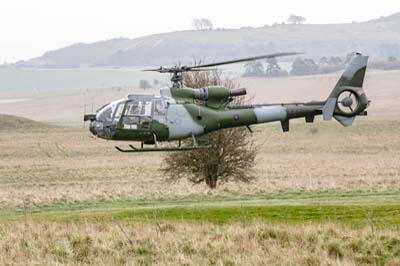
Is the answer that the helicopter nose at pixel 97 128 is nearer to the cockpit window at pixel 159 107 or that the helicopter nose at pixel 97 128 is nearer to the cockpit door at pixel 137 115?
the cockpit door at pixel 137 115

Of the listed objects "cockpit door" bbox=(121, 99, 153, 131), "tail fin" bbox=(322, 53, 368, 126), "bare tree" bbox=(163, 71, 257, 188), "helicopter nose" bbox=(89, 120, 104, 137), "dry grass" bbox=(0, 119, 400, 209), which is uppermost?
"tail fin" bbox=(322, 53, 368, 126)

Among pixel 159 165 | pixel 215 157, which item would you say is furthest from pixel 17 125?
pixel 215 157

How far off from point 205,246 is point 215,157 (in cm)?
1913

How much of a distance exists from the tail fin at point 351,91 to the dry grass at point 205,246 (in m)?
9.90

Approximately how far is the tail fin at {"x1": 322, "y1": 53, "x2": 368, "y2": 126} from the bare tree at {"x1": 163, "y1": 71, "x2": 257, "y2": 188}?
8.19 meters

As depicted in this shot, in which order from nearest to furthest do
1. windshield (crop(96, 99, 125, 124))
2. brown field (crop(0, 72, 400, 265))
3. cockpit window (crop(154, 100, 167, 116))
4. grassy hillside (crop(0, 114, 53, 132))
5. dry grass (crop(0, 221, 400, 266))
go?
1. dry grass (crop(0, 221, 400, 266))
2. brown field (crop(0, 72, 400, 265))
3. windshield (crop(96, 99, 125, 124))
4. cockpit window (crop(154, 100, 167, 116))
5. grassy hillside (crop(0, 114, 53, 132))

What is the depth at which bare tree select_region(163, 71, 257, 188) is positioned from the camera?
36.2 metres

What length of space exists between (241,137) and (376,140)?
47.4 metres

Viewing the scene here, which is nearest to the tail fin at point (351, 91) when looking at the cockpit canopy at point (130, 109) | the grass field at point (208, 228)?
the grass field at point (208, 228)

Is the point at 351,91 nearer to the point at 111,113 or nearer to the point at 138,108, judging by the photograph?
the point at 138,108

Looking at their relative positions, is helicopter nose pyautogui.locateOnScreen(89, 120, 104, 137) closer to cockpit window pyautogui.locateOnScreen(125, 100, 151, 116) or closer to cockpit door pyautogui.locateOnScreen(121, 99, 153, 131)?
cockpit door pyautogui.locateOnScreen(121, 99, 153, 131)

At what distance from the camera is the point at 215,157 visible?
36688 millimetres

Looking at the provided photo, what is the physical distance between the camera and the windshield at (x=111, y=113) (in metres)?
25.7

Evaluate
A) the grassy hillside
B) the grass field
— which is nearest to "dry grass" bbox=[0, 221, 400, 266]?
the grass field
